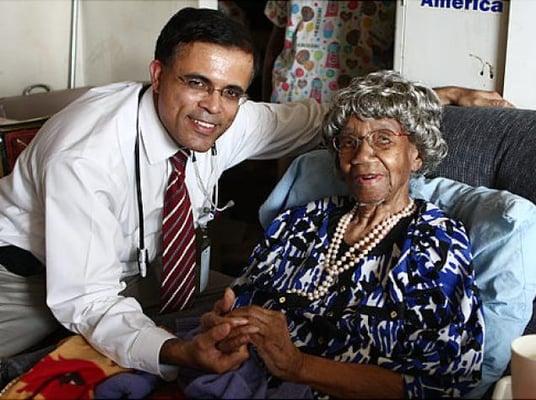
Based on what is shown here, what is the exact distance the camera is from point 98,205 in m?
1.83

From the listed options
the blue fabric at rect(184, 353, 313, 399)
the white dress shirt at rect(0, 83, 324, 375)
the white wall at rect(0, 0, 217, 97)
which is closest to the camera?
the blue fabric at rect(184, 353, 313, 399)

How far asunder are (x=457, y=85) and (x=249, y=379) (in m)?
1.28

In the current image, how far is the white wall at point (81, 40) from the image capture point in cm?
342

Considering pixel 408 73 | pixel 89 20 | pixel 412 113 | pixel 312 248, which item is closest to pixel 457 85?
pixel 408 73

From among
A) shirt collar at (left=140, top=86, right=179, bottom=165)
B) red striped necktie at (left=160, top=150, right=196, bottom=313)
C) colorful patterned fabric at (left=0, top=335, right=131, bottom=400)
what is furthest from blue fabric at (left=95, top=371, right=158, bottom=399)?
shirt collar at (left=140, top=86, right=179, bottom=165)

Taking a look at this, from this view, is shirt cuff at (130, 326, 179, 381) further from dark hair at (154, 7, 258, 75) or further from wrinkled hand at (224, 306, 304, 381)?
dark hair at (154, 7, 258, 75)

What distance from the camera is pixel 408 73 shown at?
2584 mm

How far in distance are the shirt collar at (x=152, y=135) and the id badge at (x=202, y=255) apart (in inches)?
10.1

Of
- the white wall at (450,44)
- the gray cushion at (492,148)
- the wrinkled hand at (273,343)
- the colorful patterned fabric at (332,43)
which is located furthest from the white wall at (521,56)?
the wrinkled hand at (273,343)

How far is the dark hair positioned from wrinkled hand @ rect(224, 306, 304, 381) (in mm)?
664

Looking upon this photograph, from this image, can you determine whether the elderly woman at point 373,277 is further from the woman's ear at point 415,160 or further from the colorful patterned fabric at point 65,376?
the colorful patterned fabric at point 65,376

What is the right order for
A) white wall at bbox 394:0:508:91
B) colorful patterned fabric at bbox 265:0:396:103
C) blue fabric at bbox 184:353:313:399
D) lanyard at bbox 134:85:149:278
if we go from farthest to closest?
1. colorful patterned fabric at bbox 265:0:396:103
2. white wall at bbox 394:0:508:91
3. lanyard at bbox 134:85:149:278
4. blue fabric at bbox 184:353:313:399

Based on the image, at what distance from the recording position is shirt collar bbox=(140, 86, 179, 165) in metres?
2.01

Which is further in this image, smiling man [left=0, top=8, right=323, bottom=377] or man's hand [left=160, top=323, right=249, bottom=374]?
smiling man [left=0, top=8, right=323, bottom=377]
